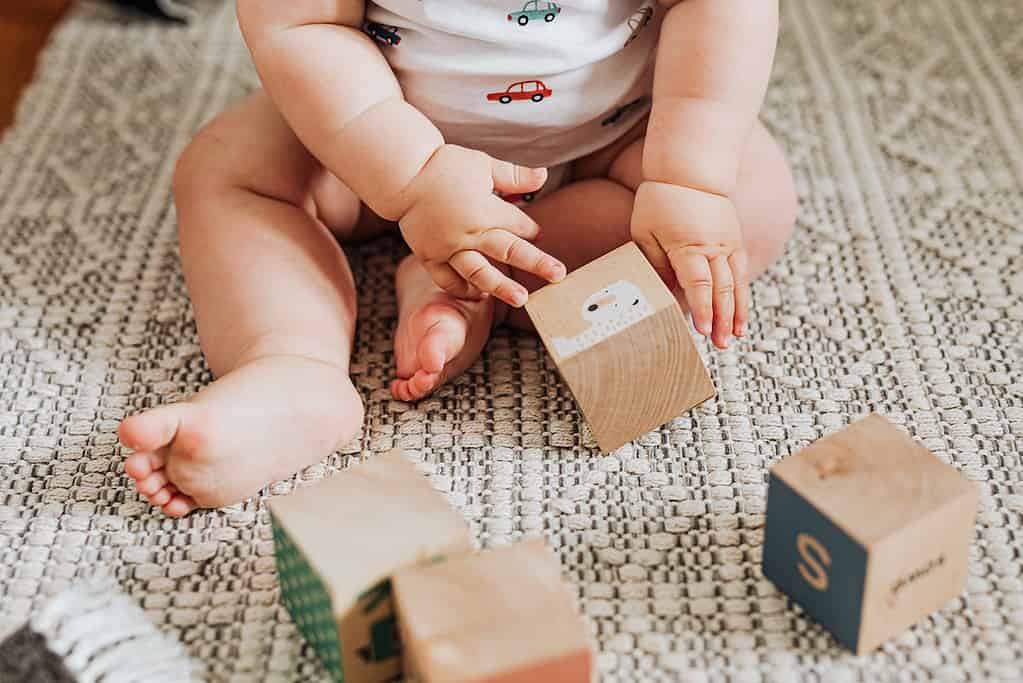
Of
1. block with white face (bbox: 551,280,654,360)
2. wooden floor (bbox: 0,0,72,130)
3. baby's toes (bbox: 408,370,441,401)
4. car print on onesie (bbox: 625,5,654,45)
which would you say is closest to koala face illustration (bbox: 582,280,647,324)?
block with white face (bbox: 551,280,654,360)

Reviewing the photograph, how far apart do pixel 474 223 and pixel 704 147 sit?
164 mm

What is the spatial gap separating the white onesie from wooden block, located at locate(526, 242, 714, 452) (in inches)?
6.1

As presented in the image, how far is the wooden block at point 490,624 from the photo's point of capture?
54 cm

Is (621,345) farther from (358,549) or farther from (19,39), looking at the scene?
(19,39)

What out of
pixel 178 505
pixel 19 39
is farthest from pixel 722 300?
pixel 19 39

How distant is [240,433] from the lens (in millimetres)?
703

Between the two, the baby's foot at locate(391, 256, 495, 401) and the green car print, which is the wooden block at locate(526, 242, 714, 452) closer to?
the baby's foot at locate(391, 256, 495, 401)

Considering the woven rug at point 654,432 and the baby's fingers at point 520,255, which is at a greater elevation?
the baby's fingers at point 520,255

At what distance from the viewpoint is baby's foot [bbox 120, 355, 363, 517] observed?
686mm

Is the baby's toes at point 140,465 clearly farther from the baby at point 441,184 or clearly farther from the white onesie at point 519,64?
the white onesie at point 519,64

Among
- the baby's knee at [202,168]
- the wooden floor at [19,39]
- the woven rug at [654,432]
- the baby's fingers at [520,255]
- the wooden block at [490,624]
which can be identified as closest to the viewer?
the wooden block at [490,624]

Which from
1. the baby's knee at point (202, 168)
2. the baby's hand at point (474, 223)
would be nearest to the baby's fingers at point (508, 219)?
the baby's hand at point (474, 223)

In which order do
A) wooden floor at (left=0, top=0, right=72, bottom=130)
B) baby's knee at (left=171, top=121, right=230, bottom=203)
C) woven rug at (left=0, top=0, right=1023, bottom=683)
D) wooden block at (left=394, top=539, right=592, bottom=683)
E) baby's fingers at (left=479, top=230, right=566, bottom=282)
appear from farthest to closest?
wooden floor at (left=0, top=0, right=72, bottom=130) < baby's knee at (left=171, top=121, right=230, bottom=203) < baby's fingers at (left=479, top=230, right=566, bottom=282) < woven rug at (left=0, top=0, right=1023, bottom=683) < wooden block at (left=394, top=539, right=592, bottom=683)

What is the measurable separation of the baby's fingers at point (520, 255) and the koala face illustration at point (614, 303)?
0.03 meters
